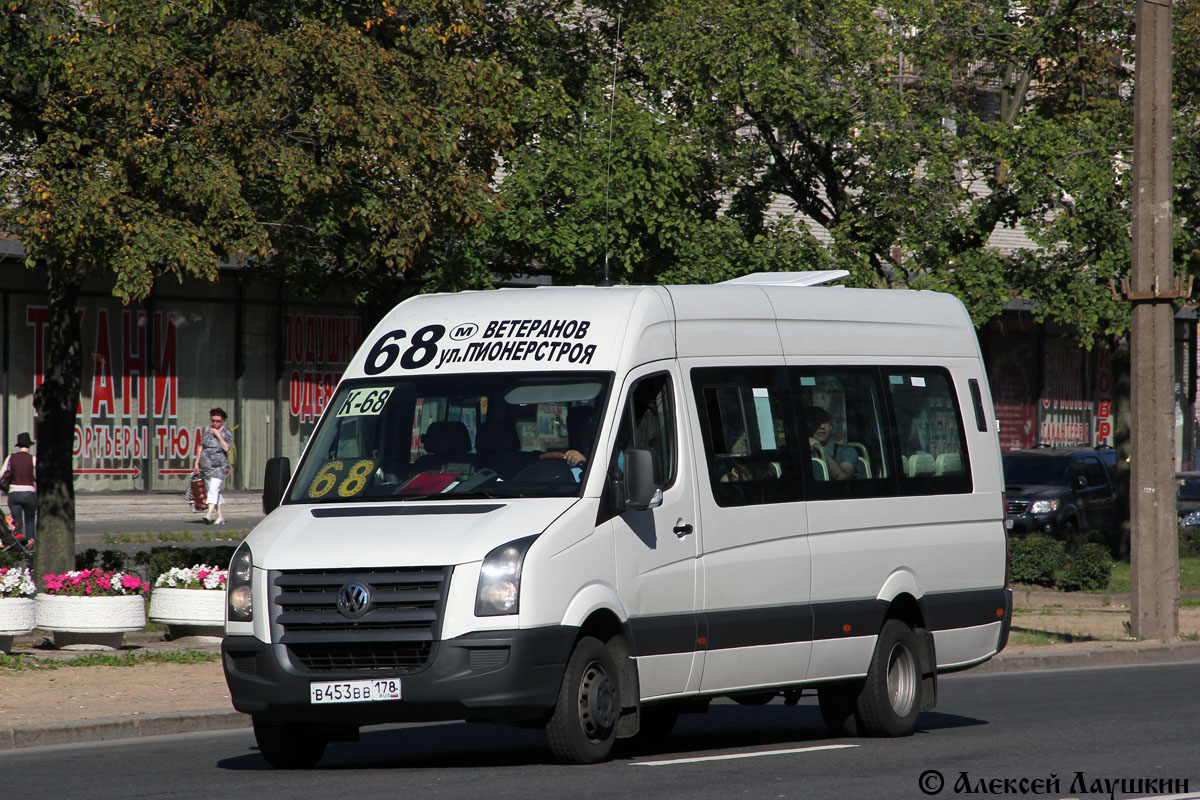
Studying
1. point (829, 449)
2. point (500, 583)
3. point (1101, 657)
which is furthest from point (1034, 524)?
point (500, 583)

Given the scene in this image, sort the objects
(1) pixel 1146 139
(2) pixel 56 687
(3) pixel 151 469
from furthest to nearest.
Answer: (3) pixel 151 469, (1) pixel 1146 139, (2) pixel 56 687

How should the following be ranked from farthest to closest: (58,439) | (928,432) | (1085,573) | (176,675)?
(1085,573) → (58,439) → (176,675) → (928,432)

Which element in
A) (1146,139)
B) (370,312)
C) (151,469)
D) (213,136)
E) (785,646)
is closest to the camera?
(785,646)

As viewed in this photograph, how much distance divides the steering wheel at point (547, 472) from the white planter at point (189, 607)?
736 cm

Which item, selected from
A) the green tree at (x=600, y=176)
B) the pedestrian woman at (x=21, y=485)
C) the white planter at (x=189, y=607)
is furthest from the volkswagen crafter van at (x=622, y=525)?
the pedestrian woman at (x=21, y=485)

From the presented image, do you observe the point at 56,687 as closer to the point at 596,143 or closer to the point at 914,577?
the point at 914,577

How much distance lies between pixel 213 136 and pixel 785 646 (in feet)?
25.5

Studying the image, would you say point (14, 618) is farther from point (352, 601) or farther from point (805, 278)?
point (805, 278)

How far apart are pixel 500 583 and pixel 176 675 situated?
636 centimetres

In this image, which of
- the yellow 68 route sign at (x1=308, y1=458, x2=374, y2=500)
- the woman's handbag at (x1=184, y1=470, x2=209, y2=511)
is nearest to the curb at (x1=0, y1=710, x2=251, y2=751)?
the yellow 68 route sign at (x1=308, y1=458, x2=374, y2=500)

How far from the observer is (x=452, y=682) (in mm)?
9164

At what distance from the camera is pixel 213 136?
634 inches

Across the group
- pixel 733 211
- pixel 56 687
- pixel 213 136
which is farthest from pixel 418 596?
pixel 733 211

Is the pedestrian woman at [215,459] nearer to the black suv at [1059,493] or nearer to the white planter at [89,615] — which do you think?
the black suv at [1059,493]
